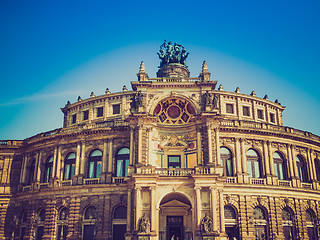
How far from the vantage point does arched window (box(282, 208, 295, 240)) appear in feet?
129

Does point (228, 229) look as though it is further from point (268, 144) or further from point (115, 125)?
point (115, 125)

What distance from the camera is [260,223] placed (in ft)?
126

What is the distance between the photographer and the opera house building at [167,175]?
33.6 m

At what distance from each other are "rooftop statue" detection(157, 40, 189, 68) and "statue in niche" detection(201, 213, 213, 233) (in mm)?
24400

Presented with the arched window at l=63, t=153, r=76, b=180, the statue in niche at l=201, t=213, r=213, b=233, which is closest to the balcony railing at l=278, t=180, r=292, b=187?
the statue in niche at l=201, t=213, r=213, b=233

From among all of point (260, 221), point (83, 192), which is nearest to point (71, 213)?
point (83, 192)

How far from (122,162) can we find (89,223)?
25.9 feet

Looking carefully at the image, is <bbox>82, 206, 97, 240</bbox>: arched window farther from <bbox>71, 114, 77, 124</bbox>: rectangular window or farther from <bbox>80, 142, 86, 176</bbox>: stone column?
<bbox>71, 114, 77, 124</bbox>: rectangular window

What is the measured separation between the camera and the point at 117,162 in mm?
40906

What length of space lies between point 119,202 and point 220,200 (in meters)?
11.5

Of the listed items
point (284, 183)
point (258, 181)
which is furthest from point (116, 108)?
point (284, 183)

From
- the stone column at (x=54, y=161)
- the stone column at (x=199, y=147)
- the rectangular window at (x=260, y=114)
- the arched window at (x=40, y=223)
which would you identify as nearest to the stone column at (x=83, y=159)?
the stone column at (x=54, y=161)

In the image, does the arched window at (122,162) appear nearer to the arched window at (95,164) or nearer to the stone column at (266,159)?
the arched window at (95,164)

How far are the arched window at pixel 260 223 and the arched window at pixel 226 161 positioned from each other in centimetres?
509
